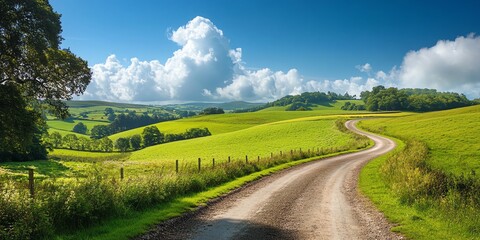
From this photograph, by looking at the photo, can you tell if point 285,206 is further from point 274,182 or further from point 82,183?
point 82,183

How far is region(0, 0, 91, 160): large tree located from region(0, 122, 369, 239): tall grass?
9203mm

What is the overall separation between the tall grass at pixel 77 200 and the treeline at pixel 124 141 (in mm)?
107776

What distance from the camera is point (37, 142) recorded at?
238 ft

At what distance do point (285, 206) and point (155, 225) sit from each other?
685 cm

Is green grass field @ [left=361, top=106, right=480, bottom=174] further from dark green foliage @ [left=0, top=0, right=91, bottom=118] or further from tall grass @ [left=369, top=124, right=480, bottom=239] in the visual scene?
dark green foliage @ [left=0, top=0, right=91, bottom=118]

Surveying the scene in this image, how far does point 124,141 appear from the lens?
131 meters

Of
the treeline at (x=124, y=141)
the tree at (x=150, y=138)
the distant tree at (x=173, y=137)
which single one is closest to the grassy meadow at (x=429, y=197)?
the treeline at (x=124, y=141)

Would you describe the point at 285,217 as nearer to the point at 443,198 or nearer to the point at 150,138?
the point at 443,198

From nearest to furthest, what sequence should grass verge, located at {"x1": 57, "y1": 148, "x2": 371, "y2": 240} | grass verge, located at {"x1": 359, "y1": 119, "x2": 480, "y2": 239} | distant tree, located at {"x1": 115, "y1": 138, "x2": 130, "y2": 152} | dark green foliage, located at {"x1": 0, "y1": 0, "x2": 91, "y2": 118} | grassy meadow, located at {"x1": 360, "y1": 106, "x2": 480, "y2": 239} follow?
grass verge, located at {"x1": 57, "y1": 148, "x2": 371, "y2": 240}, grass verge, located at {"x1": 359, "y1": 119, "x2": 480, "y2": 239}, grassy meadow, located at {"x1": 360, "y1": 106, "x2": 480, "y2": 239}, dark green foliage, located at {"x1": 0, "y1": 0, "x2": 91, "y2": 118}, distant tree, located at {"x1": 115, "y1": 138, "x2": 130, "y2": 152}

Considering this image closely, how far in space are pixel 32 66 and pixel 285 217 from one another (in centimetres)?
1956

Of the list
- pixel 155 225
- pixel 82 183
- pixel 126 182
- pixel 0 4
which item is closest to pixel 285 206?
pixel 155 225

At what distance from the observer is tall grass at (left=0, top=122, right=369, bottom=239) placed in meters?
9.88

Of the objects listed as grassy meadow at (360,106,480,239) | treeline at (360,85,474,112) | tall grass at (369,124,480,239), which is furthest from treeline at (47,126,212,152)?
tall grass at (369,124,480,239)

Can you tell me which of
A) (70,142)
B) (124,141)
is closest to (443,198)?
(124,141)
